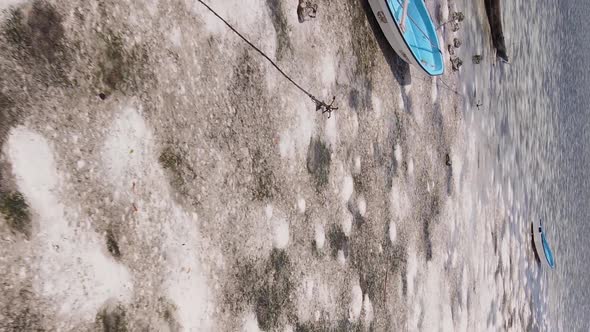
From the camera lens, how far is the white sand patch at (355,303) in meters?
1.85

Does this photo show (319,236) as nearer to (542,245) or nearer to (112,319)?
(112,319)

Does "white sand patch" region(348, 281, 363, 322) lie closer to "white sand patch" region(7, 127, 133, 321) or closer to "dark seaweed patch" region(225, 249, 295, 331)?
"dark seaweed patch" region(225, 249, 295, 331)

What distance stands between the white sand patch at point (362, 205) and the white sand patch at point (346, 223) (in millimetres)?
74

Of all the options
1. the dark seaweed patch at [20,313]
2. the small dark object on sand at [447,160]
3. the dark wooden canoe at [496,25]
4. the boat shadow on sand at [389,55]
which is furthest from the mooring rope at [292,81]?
the dark wooden canoe at [496,25]

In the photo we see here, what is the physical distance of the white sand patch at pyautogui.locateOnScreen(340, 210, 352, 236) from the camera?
1.83 meters

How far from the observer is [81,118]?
0.97 m

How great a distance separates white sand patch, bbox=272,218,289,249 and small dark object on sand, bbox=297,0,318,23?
54 cm

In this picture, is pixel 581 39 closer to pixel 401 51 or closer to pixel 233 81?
pixel 401 51

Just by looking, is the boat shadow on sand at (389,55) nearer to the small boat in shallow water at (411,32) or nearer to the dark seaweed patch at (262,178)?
the small boat in shallow water at (411,32)

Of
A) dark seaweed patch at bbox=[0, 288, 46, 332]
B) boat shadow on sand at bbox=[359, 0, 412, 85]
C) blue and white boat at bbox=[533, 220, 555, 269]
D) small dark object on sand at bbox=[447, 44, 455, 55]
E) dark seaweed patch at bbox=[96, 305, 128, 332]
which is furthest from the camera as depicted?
blue and white boat at bbox=[533, 220, 555, 269]

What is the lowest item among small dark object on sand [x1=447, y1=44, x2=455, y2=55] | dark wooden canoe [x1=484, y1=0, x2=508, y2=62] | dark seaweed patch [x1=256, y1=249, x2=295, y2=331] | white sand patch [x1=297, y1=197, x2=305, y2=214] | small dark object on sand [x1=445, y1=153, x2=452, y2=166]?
dark seaweed patch [x1=256, y1=249, x2=295, y2=331]

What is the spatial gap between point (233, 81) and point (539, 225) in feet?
13.6

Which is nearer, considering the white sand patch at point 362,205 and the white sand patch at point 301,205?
the white sand patch at point 301,205

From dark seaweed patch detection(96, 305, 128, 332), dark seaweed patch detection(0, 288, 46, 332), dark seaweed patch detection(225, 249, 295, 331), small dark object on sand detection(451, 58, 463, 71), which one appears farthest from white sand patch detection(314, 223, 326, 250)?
small dark object on sand detection(451, 58, 463, 71)
